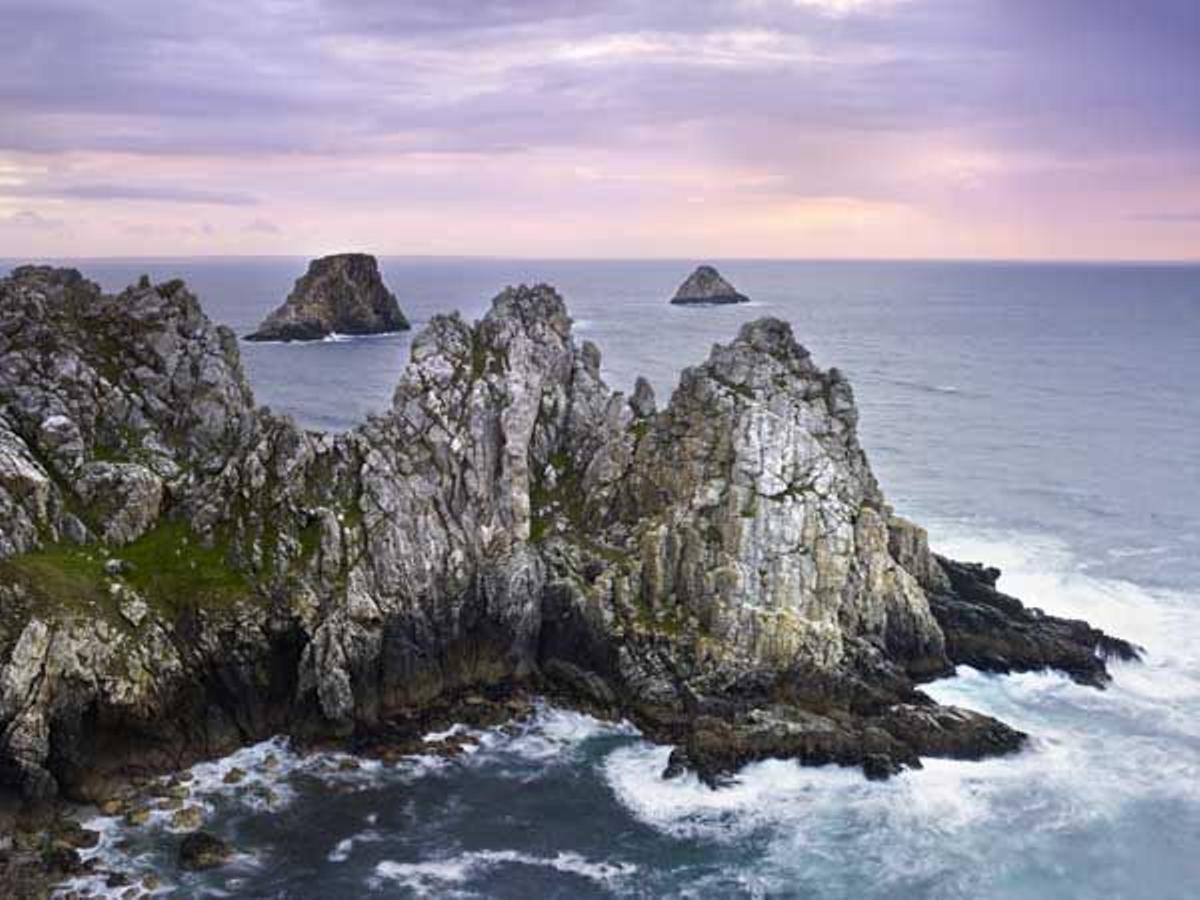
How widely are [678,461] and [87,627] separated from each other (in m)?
32.8

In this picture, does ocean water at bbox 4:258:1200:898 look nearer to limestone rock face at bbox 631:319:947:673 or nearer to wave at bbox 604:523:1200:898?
wave at bbox 604:523:1200:898

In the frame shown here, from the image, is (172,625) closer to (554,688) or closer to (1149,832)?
(554,688)

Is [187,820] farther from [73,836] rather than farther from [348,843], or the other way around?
[348,843]

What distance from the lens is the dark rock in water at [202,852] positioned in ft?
145

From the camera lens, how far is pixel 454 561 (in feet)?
201

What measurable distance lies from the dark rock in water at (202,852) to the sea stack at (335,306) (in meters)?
138

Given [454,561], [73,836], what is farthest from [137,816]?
[454,561]

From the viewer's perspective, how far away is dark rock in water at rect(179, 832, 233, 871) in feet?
145

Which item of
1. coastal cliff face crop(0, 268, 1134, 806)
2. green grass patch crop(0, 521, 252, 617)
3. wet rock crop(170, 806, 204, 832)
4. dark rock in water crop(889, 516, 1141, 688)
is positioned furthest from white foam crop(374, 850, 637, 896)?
dark rock in water crop(889, 516, 1141, 688)

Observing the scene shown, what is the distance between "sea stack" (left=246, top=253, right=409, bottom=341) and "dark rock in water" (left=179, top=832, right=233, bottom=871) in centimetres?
13792

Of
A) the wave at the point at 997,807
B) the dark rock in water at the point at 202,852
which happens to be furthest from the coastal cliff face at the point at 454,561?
the dark rock in water at the point at 202,852

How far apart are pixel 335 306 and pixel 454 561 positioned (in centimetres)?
13192

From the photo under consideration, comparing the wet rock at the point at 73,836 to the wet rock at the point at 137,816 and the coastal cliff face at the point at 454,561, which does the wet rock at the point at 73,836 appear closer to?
the wet rock at the point at 137,816

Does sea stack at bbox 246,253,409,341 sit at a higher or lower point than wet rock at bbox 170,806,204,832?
higher
